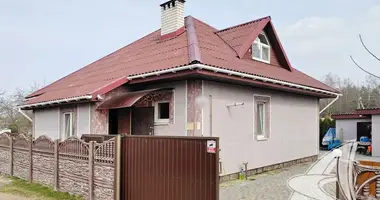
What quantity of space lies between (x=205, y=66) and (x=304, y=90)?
19.6 ft

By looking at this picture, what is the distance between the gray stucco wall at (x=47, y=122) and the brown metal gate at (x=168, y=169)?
21.5 ft

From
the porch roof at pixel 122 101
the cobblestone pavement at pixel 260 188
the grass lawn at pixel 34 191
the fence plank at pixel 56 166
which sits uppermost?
the porch roof at pixel 122 101

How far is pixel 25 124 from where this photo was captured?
2895 centimetres

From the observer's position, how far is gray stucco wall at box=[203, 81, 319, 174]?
10.0 metres

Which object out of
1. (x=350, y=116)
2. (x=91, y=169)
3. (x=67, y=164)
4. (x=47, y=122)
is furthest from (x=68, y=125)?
(x=350, y=116)

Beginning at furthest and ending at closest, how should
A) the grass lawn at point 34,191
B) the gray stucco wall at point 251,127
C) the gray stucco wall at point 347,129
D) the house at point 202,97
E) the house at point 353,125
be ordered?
the gray stucco wall at point 347,129
the house at point 353,125
the gray stucco wall at point 251,127
the house at point 202,97
the grass lawn at point 34,191

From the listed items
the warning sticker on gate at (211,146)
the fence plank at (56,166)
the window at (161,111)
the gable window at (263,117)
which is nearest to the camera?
the warning sticker on gate at (211,146)

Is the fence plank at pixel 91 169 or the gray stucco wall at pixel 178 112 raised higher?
the gray stucco wall at pixel 178 112

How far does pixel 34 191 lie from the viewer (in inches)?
379

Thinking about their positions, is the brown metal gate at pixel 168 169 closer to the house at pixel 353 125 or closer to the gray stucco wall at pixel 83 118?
the gray stucco wall at pixel 83 118

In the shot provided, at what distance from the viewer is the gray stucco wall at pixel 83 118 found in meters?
10.6

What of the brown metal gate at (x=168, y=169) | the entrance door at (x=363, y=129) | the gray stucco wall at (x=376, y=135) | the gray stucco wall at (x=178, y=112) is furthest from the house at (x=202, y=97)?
the entrance door at (x=363, y=129)

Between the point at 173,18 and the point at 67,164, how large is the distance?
7.16 metres

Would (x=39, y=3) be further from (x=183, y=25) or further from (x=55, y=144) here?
(x=55, y=144)
